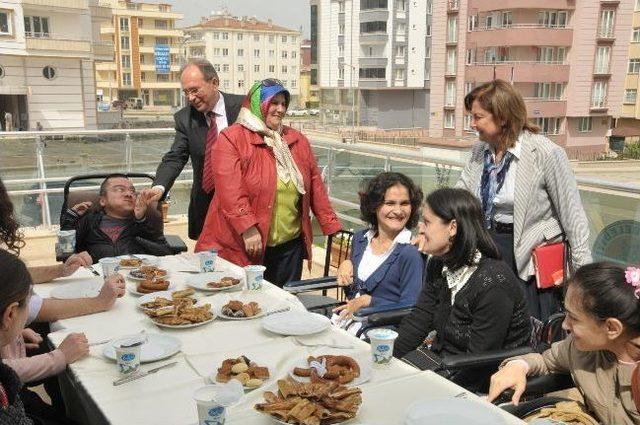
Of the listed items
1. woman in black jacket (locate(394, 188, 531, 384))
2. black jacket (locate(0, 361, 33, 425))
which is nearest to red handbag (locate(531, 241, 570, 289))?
woman in black jacket (locate(394, 188, 531, 384))

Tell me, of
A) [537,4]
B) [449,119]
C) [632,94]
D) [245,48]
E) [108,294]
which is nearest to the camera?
[108,294]

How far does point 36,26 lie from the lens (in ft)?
96.3

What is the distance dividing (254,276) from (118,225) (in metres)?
1.40

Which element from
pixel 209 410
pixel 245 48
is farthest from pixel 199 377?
pixel 245 48

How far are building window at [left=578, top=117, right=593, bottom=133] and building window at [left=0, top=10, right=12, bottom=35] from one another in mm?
35886

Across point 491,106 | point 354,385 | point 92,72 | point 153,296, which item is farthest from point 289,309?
point 92,72

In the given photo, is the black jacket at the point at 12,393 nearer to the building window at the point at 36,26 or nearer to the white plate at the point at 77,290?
the white plate at the point at 77,290

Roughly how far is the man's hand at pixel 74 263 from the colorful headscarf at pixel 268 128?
1114mm

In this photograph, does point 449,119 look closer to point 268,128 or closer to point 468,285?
point 268,128

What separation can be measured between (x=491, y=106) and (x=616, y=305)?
4.29 feet

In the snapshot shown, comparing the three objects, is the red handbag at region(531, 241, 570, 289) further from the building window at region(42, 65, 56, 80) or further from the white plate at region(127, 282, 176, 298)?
the building window at region(42, 65, 56, 80)

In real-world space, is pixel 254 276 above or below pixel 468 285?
below

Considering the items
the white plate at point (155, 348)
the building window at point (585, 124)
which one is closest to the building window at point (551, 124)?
the building window at point (585, 124)

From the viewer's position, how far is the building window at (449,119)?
153ft
